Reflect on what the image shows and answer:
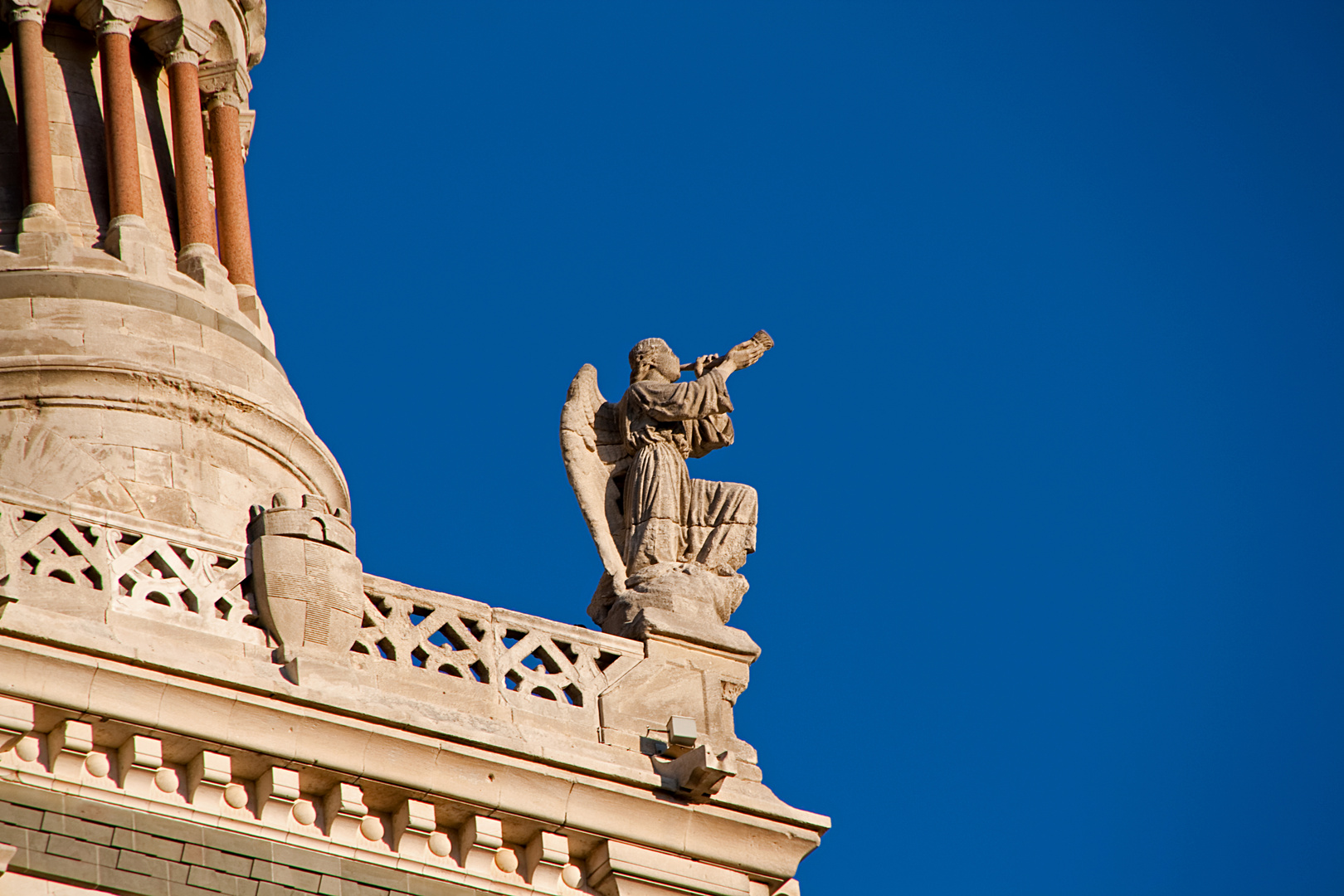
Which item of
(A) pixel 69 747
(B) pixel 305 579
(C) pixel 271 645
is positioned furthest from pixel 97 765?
(B) pixel 305 579

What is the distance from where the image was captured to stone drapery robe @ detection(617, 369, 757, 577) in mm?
19891

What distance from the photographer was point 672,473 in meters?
20.2

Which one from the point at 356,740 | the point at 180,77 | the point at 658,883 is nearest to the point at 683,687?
the point at 658,883

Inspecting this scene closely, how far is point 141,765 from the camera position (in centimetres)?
1580

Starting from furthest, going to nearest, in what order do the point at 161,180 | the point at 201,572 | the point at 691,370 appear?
the point at 161,180
the point at 691,370
the point at 201,572

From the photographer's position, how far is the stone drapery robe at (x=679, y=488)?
1989 centimetres

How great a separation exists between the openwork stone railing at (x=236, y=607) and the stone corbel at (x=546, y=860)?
3.64 ft

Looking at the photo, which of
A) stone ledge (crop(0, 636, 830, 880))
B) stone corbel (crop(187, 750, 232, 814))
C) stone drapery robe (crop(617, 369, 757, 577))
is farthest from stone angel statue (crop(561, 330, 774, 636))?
stone corbel (crop(187, 750, 232, 814))

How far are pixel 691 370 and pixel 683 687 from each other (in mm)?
3820

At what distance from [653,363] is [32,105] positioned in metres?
6.63

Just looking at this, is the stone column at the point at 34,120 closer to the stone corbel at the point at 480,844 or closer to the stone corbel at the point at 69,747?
the stone corbel at the point at 69,747

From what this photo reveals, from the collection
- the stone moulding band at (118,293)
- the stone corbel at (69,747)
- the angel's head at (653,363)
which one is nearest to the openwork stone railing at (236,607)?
the stone corbel at (69,747)

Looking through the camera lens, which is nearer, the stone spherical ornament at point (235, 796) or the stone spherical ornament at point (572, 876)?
the stone spherical ornament at point (235, 796)

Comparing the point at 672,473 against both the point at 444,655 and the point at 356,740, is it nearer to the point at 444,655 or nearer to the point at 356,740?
the point at 444,655
